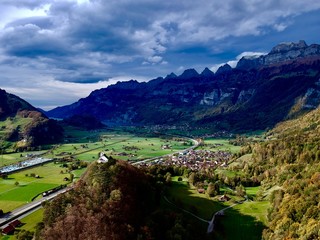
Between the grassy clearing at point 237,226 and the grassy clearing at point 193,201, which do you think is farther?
the grassy clearing at point 193,201

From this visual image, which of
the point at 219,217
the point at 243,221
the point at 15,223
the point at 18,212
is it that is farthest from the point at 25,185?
the point at 243,221

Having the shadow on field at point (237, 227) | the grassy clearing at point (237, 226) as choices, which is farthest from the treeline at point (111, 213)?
the grassy clearing at point (237, 226)

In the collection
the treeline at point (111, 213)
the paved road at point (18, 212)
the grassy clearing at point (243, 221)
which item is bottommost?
the grassy clearing at point (243, 221)

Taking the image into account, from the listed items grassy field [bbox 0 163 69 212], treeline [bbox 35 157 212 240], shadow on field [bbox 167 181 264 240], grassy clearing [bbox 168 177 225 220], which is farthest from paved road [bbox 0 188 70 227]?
grassy clearing [bbox 168 177 225 220]

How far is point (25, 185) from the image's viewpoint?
459ft

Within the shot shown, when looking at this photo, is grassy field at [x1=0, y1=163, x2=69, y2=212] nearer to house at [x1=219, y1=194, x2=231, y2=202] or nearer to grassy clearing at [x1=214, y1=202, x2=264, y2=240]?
house at [x1=219, y1=194, x2=231, y2=202]

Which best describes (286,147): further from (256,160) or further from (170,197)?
(170,197)

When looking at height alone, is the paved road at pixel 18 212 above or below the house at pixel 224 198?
above

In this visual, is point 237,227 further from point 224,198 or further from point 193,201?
point 224,198

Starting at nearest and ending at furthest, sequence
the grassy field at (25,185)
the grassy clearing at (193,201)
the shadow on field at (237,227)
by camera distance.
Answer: the shadow on field at (237,227) < the grassy clearing at (193,201) < the grassy field at (25,185)

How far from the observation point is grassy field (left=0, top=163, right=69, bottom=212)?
→ 378 feet

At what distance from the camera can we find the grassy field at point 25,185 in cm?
11512

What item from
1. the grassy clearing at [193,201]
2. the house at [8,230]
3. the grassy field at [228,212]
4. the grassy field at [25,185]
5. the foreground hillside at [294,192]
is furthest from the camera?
the grassy field at [25,185]

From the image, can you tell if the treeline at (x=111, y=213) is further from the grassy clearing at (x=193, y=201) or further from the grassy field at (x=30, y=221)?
the grassy field at (x=30, y=221)
